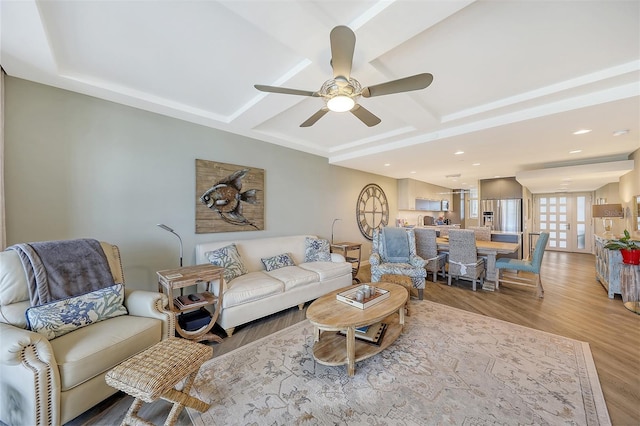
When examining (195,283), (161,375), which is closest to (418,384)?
(161,375)

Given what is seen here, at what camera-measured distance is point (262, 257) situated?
3613 millimetres

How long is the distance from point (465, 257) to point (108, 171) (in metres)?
5.38

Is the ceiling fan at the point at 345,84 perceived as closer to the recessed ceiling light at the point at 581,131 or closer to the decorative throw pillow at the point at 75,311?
the decorative throw pillow at the point at 75,311

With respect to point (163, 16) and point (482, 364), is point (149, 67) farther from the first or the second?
point (482, 364)

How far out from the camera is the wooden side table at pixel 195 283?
89.3 inches

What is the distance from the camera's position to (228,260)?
304 centimetres

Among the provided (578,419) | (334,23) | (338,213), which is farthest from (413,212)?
(334,23)

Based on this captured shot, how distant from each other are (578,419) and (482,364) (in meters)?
0.61

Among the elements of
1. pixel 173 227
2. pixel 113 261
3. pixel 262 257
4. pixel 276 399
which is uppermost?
pixel 173 227

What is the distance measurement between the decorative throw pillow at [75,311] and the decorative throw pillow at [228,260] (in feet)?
3.41

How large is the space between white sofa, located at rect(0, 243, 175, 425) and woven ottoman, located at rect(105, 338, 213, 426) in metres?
0.31

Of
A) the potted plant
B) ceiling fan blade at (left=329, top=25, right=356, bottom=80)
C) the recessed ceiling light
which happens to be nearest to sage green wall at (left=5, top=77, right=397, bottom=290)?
ceiling fan blade at (left=329, top=25, right=356, bottom=80)

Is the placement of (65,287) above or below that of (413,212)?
below

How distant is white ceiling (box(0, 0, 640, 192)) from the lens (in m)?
1.48
